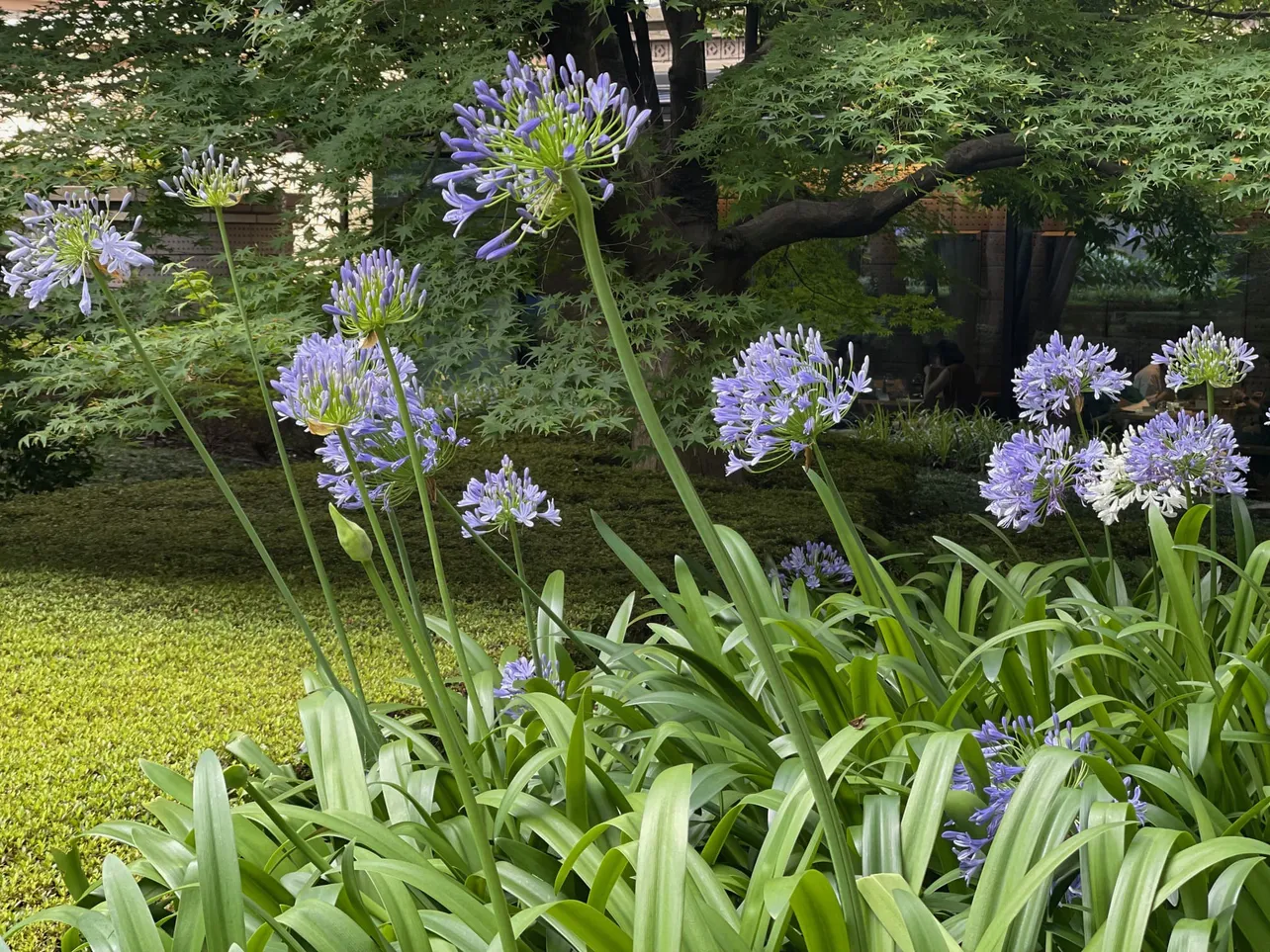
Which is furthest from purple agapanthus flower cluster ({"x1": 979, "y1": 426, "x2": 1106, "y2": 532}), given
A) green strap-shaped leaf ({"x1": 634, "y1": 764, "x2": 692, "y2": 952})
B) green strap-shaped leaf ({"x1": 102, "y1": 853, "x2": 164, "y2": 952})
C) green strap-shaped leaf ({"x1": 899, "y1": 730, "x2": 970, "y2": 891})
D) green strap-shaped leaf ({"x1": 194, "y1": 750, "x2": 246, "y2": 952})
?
green strap-shaped leaf ({"x1": 102, "y1": 853, "x2": 164, "y2": 952})

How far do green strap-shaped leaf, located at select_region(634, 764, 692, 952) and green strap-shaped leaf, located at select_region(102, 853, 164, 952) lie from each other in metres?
0.72

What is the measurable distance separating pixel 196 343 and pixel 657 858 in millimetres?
3842

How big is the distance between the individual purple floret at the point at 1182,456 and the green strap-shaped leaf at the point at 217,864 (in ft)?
6.89

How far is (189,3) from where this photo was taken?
551 centimetres

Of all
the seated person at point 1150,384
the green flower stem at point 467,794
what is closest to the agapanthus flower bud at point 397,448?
the green flower stem at point 467,794

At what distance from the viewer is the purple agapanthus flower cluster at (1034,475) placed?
2.62 m

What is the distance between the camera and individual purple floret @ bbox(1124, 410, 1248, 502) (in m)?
2.68

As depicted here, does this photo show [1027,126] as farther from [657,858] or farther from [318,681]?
[657,858]

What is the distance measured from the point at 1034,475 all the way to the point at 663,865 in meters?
1.49

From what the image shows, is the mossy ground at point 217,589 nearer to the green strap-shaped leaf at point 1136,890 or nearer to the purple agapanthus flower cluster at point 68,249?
the purple agapanthus flower cluster at point 68,249

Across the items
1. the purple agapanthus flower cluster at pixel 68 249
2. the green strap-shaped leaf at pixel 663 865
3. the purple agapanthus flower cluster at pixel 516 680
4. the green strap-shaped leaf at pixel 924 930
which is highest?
the purple agapanthus flower cluster at pixel 68 249

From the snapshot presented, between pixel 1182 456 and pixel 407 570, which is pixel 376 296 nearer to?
pixel 407 570

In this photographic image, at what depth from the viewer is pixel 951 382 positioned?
381 inches

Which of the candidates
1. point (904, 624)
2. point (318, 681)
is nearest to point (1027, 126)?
point (904, 624)
